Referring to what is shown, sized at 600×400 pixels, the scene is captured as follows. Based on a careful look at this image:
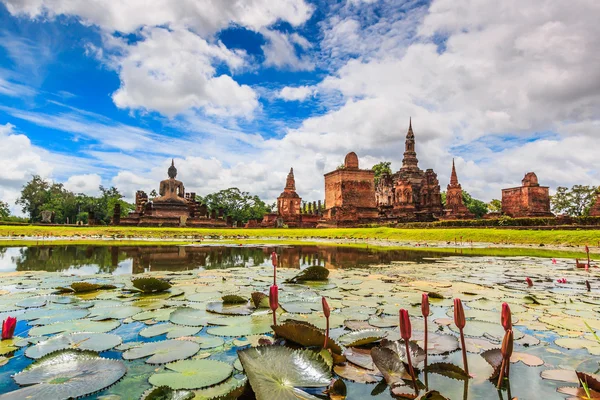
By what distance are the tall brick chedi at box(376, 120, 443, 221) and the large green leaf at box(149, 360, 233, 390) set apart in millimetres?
32666

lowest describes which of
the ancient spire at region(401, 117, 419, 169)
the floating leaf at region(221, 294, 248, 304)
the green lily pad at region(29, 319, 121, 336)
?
the green lily pad at region(29, 319, 121, 336)

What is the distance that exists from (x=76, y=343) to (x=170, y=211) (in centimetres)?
3558

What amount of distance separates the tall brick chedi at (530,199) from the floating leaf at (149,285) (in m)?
44.7

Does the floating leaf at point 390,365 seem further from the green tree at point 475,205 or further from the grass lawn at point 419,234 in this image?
the green tree at point 475,205

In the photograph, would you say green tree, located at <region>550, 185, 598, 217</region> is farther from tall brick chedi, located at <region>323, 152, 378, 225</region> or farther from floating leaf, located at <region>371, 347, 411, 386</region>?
floating leaf, located at <region>371, 347, 411, 386</region>

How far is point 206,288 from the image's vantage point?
4746 millimetres

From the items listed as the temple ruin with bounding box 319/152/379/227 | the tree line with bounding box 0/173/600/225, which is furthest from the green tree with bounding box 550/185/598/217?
the temple ruin with bounding box 319/152/379/227

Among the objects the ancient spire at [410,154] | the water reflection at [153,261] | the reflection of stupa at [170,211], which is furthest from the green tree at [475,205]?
the water reflection at [153,261]

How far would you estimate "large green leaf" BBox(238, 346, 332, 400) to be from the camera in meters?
1.68

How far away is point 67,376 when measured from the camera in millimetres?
2027

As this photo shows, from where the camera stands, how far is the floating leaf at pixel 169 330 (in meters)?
2.86

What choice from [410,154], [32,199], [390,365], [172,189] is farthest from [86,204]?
[390,365]

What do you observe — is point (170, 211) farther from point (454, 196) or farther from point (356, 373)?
point (356, 373)

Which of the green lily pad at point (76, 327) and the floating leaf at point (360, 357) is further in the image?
the green lily pad at point (76, 327)
